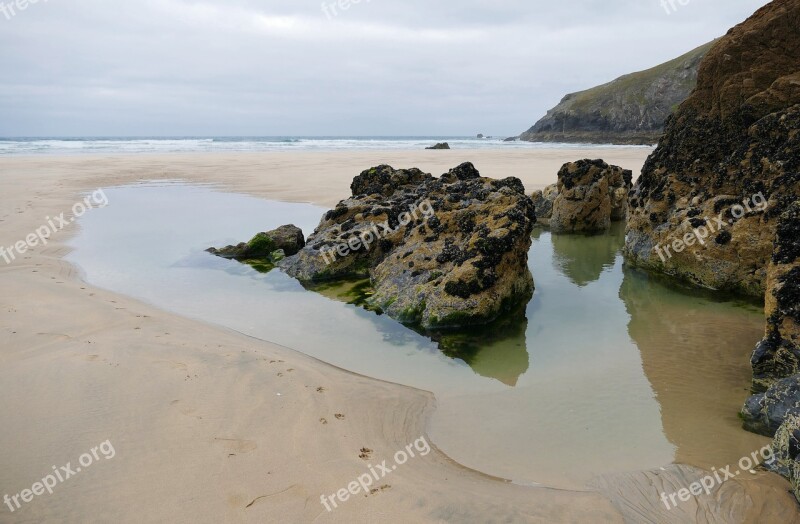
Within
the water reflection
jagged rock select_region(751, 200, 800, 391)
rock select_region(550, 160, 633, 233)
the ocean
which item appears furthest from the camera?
the ocean

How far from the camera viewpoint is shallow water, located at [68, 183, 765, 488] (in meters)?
4.90

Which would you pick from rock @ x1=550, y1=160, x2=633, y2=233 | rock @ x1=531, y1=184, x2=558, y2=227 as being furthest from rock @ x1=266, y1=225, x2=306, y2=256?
rock @ x1=531, y1=184, x2=558, y2=227

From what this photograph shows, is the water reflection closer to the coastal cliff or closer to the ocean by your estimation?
the coastal cliff

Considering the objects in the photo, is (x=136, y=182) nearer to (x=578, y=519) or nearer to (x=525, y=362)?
(x=525, y=362)

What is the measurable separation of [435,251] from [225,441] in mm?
5575

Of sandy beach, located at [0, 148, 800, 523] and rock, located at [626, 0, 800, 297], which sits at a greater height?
rock, located at [626, 0, 800, 297]

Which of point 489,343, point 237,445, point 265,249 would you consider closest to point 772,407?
point 489,343

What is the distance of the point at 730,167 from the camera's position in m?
9.99

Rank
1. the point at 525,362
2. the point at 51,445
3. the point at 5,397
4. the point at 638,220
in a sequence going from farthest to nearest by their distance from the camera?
the point at 638,220, the point at 525,362, the point at 5,397, the point at 51,445

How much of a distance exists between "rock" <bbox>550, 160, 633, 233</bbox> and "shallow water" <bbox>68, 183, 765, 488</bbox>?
8.32ft

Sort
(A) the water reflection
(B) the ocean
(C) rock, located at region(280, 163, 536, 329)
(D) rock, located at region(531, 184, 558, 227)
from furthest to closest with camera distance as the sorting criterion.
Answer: (B) the ocean → (D) rock, located at region(531, 184, 558, 227) → (C) rock, located at region(280, 163, 536, 329) → (A) the water reflection

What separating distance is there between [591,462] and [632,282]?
21.7 feet

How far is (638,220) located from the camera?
460 inches

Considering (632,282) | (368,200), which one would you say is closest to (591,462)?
(632,282)
